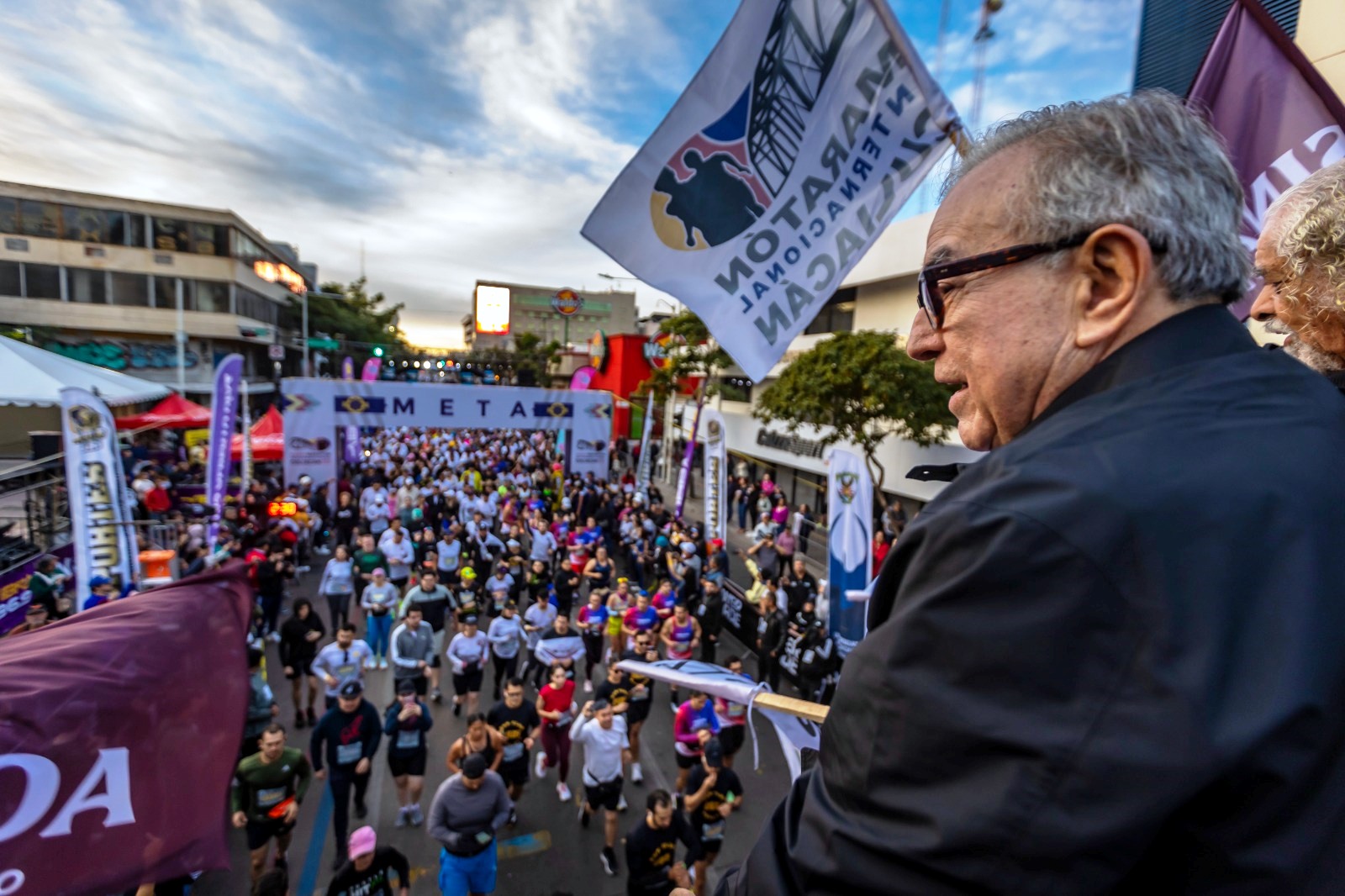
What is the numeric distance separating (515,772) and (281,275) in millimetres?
55571

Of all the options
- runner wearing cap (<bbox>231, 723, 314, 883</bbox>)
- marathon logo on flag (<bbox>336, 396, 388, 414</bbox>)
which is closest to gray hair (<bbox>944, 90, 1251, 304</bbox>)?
runner wearing cap (<bbox>231, 723, 314, 883</bbox>)

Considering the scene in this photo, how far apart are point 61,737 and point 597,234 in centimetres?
380

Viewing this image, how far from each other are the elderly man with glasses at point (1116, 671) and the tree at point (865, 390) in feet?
49.2

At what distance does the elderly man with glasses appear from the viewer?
2.11 feet

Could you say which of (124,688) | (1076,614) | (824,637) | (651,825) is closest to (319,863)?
(651,825)

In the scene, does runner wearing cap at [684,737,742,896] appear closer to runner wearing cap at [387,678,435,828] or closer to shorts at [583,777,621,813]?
shorts at [583,777,621,813]

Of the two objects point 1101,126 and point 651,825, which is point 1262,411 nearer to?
point 1101,126

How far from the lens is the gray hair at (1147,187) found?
985mm

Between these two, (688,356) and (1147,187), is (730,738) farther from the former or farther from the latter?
(688,356)

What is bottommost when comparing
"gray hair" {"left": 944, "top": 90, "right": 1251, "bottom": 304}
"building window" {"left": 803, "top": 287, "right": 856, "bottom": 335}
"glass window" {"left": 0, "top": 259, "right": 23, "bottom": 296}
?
"gray hair" {"left": 944, "top": 90, "right": 1251, "bottom": 304}

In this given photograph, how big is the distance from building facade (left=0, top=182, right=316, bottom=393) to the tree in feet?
108

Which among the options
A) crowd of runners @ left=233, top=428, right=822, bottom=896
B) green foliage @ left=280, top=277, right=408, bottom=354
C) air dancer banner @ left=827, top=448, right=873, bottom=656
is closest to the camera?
crowd of runners @ left=233, top=428, right=822, bottom=896

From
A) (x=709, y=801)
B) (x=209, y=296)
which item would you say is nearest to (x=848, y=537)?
(x=709, y=801)

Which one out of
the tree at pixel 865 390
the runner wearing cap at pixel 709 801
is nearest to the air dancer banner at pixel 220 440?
the runner wearing cap at pixel 709 801
